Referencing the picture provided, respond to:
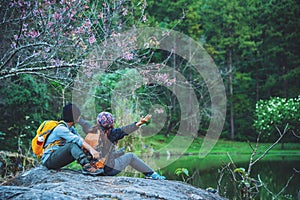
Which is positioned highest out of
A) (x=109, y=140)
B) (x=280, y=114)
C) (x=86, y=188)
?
(x=280, y=114)

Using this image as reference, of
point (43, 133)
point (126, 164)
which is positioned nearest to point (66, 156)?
point (43, 133)

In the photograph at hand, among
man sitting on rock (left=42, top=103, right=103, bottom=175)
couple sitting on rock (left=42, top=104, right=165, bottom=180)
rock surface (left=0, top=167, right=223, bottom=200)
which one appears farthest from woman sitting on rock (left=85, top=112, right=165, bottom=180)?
rock surface (left=0, top=167, right=223, bottom=200)

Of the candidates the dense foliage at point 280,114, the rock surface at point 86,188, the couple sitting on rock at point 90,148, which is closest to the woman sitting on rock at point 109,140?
the couple sitting on rock at point 90,148

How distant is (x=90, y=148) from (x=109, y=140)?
0.81 ft

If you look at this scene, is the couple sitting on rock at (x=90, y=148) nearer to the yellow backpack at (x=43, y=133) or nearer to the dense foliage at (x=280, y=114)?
the yellow backpack at (x=43, y=133)

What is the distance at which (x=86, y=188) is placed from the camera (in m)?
3.38

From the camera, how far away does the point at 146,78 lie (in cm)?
599

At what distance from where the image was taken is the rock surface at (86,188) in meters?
2.84

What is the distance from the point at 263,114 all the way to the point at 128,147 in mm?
10942

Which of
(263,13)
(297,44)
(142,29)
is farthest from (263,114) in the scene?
(142,29)

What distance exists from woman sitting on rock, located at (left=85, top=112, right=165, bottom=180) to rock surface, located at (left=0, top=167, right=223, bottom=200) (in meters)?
0.36

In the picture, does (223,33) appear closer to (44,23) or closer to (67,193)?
(44,23)

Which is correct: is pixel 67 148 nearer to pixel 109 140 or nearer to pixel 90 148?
pixel 90 148

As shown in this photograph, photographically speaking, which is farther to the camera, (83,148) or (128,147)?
(128,147)
